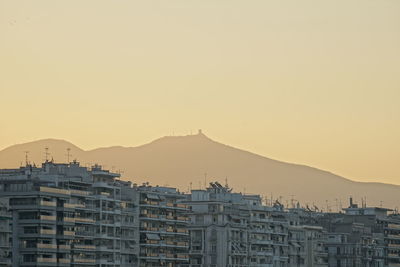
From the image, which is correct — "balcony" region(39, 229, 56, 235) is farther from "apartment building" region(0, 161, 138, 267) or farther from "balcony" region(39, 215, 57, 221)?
"balcony" region(39, 215, 57, 221)

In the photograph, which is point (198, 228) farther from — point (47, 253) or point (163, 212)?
point (47, 253)

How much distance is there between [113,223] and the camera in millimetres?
162125

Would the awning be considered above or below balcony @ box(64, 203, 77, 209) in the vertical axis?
below

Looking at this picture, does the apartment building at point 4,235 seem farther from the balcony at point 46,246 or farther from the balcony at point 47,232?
the balcony at point 47,232

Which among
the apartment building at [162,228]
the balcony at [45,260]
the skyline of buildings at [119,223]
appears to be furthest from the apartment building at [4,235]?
the apartment building at [162,228]

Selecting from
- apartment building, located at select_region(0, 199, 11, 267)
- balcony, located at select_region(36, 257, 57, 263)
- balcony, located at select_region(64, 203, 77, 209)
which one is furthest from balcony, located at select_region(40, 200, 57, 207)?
balcony, located at select_region(36, 257, 57, 263)

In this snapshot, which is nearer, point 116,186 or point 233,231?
point 116,186

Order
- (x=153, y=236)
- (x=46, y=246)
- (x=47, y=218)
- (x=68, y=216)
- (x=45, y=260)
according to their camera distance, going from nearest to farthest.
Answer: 1. (x=45, y=260)
2. (x=46, y=246)
3. (x=47, y=218)
4. (x=68, y=216)
5. (x=153, y=236)

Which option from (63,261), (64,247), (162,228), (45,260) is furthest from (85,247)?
(162,228)

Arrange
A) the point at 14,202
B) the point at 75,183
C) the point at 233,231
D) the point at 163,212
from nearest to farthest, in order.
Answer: the point at 14,202
the point at 75,183
the point at 163,212
the point at 233,231

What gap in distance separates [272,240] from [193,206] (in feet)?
51.1

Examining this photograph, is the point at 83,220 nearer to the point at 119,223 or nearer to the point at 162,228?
the point at 119,223

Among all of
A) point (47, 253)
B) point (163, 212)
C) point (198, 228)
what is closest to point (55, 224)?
point (47, 253)

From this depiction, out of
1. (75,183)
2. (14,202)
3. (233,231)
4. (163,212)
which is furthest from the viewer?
(233,231)
